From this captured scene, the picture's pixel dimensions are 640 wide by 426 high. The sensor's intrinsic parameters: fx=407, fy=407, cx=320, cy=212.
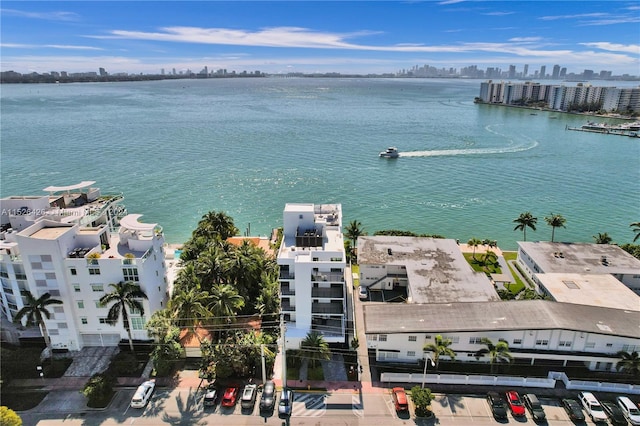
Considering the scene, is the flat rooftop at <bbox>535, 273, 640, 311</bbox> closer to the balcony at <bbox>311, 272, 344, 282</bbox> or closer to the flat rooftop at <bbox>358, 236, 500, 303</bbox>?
the flat rooftop at <bbox>358, 236, 500, 303</bbox>

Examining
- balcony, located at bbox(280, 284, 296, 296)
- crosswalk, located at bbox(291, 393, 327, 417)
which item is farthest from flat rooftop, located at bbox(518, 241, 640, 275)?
crosswalk, located at bbox(291, 393, 327, 417)

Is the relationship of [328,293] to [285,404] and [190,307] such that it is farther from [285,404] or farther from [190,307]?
[190,307]

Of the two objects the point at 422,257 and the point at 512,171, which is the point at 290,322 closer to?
the point at 422,257

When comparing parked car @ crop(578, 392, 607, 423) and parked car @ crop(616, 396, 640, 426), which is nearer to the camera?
parked car @ crop(616, 396, 640, 426)

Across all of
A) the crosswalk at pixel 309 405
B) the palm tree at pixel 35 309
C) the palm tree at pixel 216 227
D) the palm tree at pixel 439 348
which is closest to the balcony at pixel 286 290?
the crosswalk at pixel 309 405

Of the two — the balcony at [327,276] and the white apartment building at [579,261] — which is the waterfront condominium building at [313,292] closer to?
the balcony at [327,276]

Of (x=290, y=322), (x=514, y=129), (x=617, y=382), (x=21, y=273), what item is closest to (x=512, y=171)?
(x=514, y=129)

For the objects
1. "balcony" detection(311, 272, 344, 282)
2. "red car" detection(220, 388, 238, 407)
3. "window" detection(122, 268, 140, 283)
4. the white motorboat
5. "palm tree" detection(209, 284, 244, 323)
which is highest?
"window" detection(122, 268, 140, 283)
